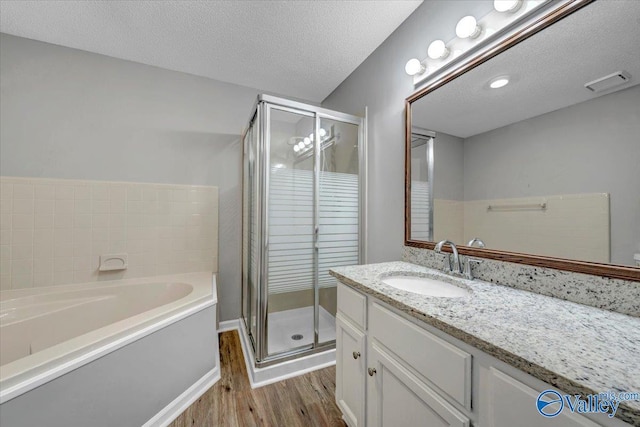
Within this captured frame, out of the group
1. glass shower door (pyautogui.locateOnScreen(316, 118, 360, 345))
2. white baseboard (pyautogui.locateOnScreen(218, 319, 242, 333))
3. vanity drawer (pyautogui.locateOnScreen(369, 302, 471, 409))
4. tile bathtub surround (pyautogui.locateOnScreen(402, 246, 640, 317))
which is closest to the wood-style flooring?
glass shower door (pyautogui.locateOnScreen(316, 118, 360, 345))

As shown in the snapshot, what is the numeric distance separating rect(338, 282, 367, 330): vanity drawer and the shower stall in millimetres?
686

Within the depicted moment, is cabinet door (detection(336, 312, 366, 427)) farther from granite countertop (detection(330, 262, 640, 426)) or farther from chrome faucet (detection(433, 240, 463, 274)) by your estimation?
chrome faucet (detection(433, 240, 463, 274))

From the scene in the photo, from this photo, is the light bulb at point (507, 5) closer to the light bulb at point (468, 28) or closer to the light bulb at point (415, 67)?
the light bulb at point (468, 28)

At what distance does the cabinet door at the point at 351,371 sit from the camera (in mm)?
1107

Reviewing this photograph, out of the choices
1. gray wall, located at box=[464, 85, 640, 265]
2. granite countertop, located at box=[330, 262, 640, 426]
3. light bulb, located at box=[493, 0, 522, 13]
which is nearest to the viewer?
granite countertop, located at box=[330, 262, 640, 426]

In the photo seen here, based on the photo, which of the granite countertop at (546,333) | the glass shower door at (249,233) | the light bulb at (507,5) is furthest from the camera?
the glass shower door at (249,233)

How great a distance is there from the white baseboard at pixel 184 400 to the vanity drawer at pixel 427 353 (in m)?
1.28

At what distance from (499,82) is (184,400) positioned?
2.47 m

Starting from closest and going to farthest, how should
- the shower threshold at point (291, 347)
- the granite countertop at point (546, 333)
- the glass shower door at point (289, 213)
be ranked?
the granite countertop at point (546, 333) < the shower threshold at point (291, 347) < the glass shower door at point (289, 213)

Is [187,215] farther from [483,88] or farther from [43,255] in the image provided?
[483,88]

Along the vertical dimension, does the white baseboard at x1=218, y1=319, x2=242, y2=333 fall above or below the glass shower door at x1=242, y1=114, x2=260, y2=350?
below

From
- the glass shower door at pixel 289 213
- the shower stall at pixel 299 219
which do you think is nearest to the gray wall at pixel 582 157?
the shower stall at pixel 299 219

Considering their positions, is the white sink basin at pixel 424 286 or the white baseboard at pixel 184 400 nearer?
the white sink basin at pixel 424 286

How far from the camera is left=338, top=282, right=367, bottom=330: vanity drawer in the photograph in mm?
1106
